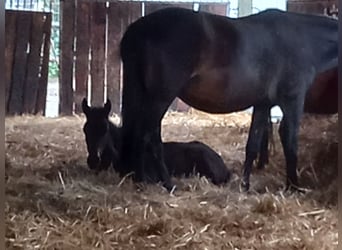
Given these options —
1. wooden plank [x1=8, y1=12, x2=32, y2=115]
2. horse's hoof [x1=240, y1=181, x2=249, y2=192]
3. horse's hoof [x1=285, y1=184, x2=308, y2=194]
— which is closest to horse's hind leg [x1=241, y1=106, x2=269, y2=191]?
horse's hoof [x1=240, y1=181, x2=249, y2=192]

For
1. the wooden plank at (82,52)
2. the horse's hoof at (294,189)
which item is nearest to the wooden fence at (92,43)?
the wooden plank at (82,52)

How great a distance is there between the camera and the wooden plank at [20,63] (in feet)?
5.52

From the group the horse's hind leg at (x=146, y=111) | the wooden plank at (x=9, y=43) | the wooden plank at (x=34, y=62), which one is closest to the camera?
the wooden plank at (x=9, y=43)

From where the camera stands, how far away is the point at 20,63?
5.63 ft

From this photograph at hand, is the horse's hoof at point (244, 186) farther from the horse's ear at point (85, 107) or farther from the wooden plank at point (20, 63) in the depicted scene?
the wooden plank at point (20, 63)

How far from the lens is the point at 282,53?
6.53 feet

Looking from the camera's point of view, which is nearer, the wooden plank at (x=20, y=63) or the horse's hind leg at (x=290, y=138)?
the wooden plank at (x=20, y=63)

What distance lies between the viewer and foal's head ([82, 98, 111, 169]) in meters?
1.82

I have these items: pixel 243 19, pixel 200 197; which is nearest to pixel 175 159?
pixel 200 197

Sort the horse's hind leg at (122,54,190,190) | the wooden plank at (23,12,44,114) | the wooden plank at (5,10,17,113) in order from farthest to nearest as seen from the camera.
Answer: the horse's hind leg at (122,54,190,190) → the wooden plank at (23,12,44,114) → the wooden plank at (5,10,17,113)

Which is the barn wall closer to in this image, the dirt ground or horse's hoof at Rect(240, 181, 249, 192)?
the dirt ground

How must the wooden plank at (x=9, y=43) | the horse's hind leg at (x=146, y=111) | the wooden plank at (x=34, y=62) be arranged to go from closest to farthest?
the wooden plank at (x=9, y=43)
the wooden plank at (x=34, y=62)
the horse's hind leg at (x=146, y=111)

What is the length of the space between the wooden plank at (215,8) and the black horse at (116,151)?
366 mm

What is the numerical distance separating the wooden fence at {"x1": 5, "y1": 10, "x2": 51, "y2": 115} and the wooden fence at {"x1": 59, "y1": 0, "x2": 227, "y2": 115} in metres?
0.05
